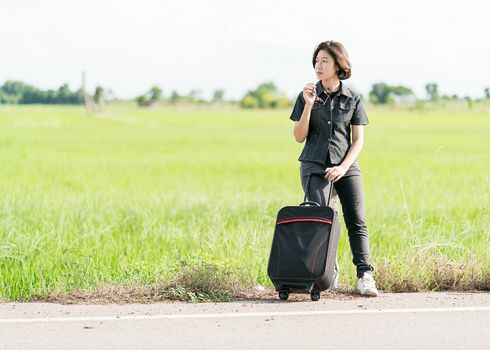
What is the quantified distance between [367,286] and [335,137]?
1.12 meters

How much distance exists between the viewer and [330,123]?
5.77m

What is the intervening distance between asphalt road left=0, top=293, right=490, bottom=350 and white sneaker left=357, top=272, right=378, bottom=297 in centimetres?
7

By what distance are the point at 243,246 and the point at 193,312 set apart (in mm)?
1729

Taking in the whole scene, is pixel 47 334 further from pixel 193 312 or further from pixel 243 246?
pixel 243 246

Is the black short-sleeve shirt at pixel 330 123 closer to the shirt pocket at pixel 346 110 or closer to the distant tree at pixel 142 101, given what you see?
the shirt pocket at pixel 346 110

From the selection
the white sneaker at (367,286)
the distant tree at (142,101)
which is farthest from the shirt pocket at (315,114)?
the distant tree at (142,101)

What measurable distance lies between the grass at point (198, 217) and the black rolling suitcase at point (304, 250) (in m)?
0.47

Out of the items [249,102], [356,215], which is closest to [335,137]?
[356,215]

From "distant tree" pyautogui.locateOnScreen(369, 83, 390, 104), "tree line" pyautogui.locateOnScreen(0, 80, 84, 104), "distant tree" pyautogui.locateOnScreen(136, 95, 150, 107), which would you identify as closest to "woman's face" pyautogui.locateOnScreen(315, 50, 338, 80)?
"tree line" pyautogui.locateOnScreen(0, 80, 84, 104)

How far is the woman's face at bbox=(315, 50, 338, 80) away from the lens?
568 cm

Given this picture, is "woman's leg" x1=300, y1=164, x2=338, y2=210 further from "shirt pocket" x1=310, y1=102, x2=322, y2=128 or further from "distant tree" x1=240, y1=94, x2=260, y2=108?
"distant tree" x1=240, y1=94, x2=260, y2=108

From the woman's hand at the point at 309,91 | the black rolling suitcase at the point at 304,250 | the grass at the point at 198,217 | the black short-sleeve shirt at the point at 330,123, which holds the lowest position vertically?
the grass at the point at 198,217

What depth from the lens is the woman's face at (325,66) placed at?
5.68 metres

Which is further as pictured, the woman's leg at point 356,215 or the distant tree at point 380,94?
the distant tree at point 380,94
